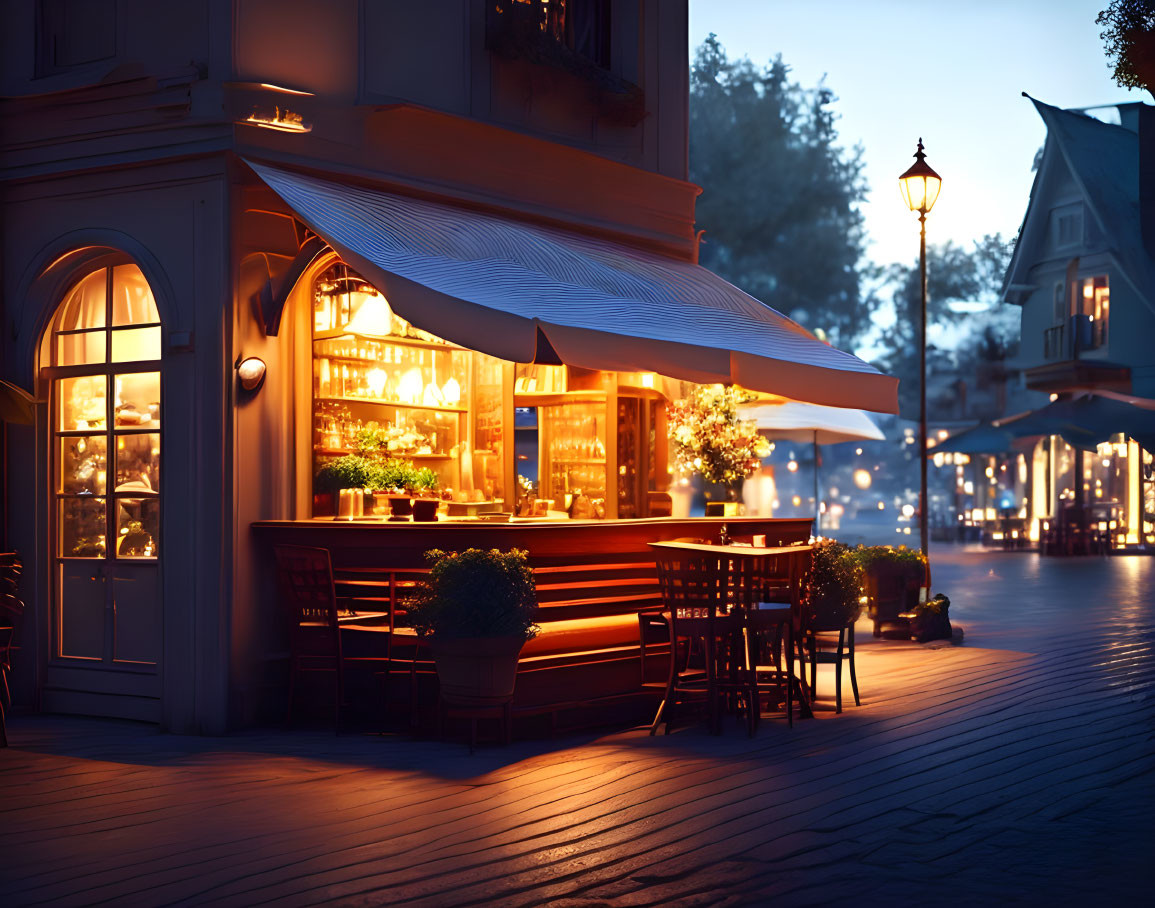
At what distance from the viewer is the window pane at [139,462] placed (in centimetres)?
905

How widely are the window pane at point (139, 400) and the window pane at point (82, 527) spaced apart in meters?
0.62

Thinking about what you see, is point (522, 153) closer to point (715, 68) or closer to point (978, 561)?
point (978, 561)

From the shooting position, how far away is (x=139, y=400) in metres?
9.16

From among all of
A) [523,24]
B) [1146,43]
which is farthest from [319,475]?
[1146,43]

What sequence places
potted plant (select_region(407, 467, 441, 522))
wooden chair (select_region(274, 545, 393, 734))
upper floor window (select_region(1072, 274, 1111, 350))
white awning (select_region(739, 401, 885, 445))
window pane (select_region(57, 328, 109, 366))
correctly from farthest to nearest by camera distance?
upper floor window (select_region(1072, 274, 1111, 350)), white awning (select_region(739, 401, 885, 445)), potted plant (select_region(407, 467, 441, 522)), window pane (select_region(57, 328, 109, 366)), wooden chair (select_region(274, 545, 393, 734))

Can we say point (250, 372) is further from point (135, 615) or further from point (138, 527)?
point (135, 615)

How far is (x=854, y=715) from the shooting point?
355 inches

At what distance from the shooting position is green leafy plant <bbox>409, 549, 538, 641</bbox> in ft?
25.4

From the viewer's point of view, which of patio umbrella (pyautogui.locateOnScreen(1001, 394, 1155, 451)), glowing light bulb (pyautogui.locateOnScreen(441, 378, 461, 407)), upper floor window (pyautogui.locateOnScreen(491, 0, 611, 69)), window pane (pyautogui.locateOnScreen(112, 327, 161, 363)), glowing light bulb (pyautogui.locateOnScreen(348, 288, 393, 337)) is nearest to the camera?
window pane (pyautogui.locateOnScreen(112, 327, 161, 363))

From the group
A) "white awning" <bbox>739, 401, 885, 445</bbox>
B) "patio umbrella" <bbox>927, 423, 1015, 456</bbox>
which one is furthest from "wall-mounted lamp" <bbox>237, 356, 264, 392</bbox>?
"patio umbrella" <bbox>927, 423, 1015, 456</bbox>

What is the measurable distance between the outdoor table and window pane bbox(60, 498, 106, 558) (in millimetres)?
3807

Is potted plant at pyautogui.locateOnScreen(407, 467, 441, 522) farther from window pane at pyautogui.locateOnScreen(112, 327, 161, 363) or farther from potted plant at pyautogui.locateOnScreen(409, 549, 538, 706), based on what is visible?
window pane at pyautogui.locateOnScreen(112, 327, 161, 363)

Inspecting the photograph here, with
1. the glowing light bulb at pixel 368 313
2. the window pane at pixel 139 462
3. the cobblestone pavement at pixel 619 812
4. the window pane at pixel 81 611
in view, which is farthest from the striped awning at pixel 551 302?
the window pane at pixel 81 611

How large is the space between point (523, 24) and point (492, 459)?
3.61m
